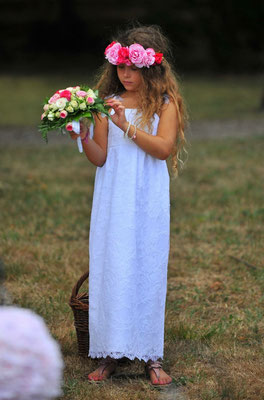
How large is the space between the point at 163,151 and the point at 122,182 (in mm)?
233

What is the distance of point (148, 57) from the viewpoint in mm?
3137

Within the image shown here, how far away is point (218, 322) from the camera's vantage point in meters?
4.05

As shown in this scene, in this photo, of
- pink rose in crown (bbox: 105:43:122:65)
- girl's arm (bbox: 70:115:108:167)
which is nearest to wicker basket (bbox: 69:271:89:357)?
girl's arm (bbox: 70:115:108:167)

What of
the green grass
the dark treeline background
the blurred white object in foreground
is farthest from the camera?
the dark treeline background

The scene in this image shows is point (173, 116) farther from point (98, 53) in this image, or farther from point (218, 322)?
point (98, 53)

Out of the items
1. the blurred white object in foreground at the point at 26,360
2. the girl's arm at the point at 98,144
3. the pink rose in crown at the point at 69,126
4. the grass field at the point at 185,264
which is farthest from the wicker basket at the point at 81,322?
the blurred white object in foreground at the point at 26,360

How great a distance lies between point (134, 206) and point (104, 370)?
819 millimetres

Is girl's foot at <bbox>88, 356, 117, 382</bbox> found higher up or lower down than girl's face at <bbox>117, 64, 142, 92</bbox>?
lower down

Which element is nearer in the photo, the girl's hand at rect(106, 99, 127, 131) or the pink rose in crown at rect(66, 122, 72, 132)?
the pink rose in crown at rect(66, 122, 72, 132)

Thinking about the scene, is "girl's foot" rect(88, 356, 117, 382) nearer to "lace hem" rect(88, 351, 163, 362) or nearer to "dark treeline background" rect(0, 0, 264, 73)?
"lace hem" rect(88, 351, 163, 362)

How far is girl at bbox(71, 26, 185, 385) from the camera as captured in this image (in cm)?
314

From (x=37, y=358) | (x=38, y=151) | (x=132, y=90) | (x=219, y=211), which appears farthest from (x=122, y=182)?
(x=38, y=151)

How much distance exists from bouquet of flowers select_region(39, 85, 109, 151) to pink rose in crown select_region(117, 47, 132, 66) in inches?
10.6

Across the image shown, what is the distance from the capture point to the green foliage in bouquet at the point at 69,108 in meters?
2.91
